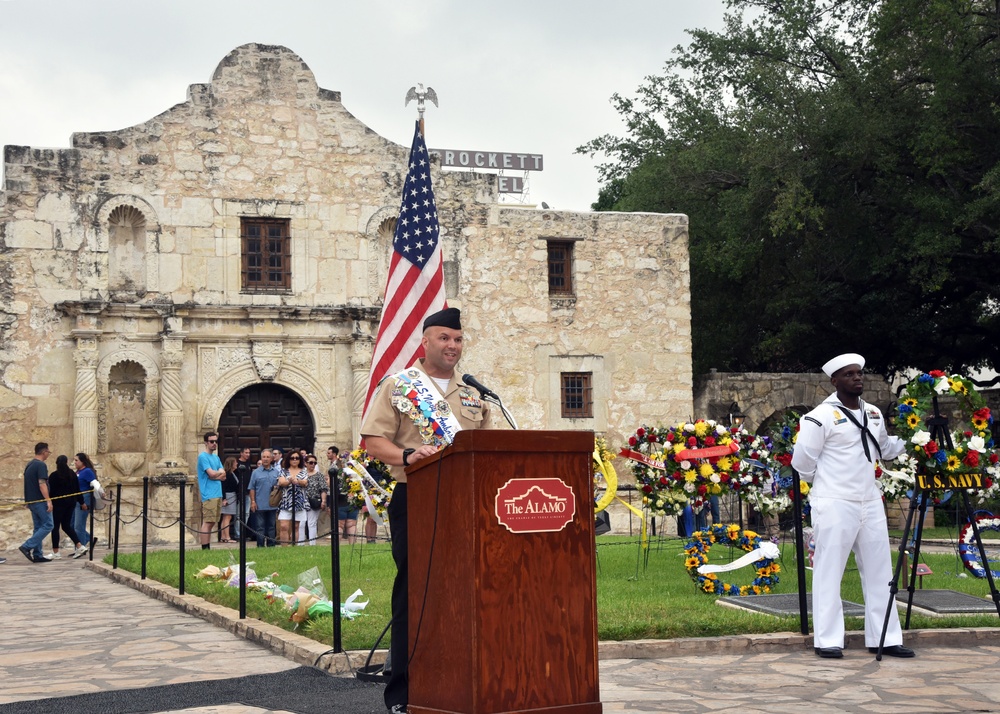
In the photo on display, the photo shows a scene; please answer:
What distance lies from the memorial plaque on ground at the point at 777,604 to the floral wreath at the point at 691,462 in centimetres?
241

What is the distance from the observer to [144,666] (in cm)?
771

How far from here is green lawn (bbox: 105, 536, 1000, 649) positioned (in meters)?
8.30

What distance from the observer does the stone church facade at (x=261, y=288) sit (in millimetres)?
20156

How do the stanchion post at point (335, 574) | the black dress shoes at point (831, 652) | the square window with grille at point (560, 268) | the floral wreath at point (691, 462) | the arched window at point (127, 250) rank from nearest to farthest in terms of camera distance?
the stanchion post at point (335, 574) → the black dress shoes at point (831, 652) → the floral wreath at point (691, 462) → the arched window at point (127, 250) → the square window with grille at point (560, 268)

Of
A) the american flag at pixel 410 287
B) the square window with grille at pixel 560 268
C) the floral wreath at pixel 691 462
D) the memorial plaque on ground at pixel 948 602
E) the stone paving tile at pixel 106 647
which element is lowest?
the stone paving tile at pixel 106 647

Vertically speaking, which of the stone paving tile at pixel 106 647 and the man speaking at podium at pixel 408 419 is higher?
the man speaking at podium at pixel 408 419

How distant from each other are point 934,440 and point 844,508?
3.72 ft

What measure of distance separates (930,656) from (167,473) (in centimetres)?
1489

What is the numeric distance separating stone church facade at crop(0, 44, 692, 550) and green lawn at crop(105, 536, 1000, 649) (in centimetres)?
407

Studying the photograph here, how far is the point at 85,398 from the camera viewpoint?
20.0 m

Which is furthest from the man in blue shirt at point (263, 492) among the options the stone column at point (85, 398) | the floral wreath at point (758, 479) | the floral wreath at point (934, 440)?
the floral wreath at point (934, 440)

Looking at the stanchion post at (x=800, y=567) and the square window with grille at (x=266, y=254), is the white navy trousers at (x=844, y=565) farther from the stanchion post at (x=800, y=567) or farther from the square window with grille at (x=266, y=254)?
the square window with grille at (x=266, y=254)

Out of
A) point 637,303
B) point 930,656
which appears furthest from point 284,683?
point 637,303

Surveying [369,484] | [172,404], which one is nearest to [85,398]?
[172,404]
